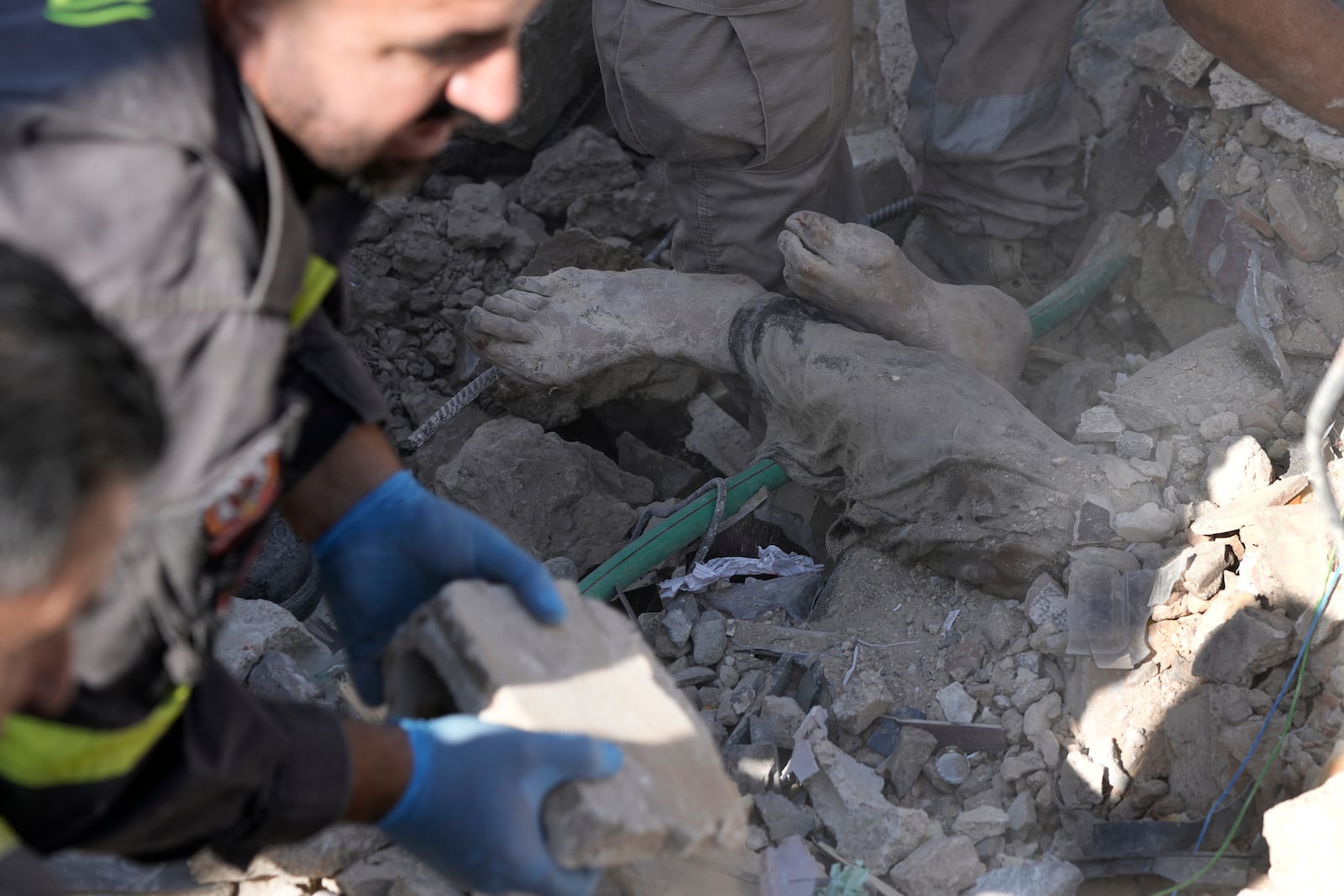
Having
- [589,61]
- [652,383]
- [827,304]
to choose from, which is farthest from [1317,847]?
[589,61]

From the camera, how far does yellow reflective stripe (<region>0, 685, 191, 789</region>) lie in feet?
3.91

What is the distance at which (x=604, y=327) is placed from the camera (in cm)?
312

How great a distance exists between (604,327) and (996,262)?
51.6 inches

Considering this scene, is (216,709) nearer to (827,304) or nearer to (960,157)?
(827,304)

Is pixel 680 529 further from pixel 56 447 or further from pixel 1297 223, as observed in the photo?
pixel 56 447

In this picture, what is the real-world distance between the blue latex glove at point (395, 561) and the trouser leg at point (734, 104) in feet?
5.17

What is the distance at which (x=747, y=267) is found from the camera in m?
3.33

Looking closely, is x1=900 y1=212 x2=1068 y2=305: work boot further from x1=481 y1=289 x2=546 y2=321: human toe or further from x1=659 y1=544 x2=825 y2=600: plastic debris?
x1=481 y1=289 x2=546 y2=321: human toe

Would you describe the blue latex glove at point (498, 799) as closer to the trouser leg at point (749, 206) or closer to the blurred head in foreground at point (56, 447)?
the blurred head in foreground at point (56, 447)

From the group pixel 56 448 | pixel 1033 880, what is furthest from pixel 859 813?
pixel 56 448

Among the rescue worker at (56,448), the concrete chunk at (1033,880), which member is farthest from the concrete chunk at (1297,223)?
the rescue worker at (56,448)

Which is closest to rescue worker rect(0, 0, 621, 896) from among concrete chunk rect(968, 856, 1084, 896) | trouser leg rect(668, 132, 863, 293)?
concrete chunk rect(968, 856, 1084, 896)

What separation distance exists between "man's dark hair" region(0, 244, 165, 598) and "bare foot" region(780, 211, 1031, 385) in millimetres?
2139

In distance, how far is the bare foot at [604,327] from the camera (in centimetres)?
309
